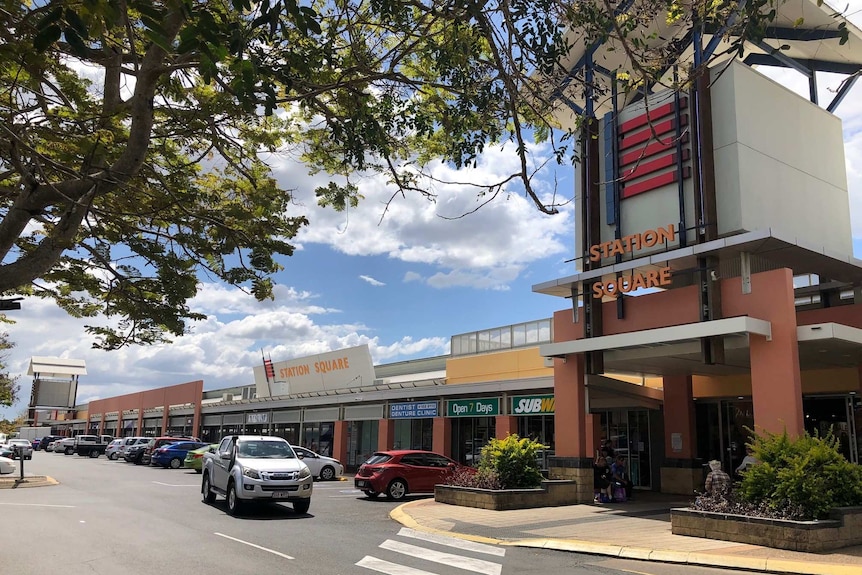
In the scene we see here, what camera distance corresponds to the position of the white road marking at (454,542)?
455 inches

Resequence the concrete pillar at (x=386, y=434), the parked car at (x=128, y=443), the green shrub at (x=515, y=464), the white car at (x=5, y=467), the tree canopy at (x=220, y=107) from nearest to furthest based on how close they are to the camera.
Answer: the tree canopy at (x=220, y=107)
the green shrub at (x=515, y=464)
the white car at (x=5, y=467)
the concrete pillar at (x=386, y=434)
the parked car at (x=128, y=443)

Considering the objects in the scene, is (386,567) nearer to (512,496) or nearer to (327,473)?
(512,496)

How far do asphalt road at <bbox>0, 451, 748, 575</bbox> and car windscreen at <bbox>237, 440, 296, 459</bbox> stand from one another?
128 centimetres

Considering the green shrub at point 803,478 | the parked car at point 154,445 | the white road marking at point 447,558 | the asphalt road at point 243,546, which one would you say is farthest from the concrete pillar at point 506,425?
the parked car at point 154,445

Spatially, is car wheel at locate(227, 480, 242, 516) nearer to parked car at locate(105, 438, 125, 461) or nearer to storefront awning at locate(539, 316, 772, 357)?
storefront awning at locate(539, 316, 772, 357)

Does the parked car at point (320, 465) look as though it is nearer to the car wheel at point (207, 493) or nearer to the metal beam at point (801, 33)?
the car wheel at point (207, 493)

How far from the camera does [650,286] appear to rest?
16.8 metres

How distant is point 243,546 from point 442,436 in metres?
17.9

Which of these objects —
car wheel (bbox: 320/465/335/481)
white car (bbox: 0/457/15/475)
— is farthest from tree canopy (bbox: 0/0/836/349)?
white car (bbox: 0/457/15/475)

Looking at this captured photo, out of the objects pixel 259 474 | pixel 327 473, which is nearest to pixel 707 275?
pixel 259 474

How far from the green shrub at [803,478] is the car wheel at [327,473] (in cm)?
1972

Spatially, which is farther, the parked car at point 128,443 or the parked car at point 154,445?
the parked car at point 128,443

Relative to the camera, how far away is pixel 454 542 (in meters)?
12.4

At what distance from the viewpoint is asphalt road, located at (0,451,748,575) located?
9734mm
